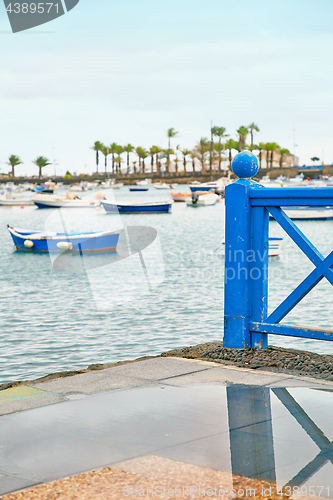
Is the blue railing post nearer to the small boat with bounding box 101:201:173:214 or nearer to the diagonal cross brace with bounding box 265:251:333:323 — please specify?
the diagonal cross brace with bounding box 265:251:333:323

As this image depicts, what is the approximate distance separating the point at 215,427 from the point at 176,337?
278 inches

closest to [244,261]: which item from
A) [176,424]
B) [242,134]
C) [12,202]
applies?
[176,424]

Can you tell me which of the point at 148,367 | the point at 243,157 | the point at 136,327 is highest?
the point at 243,157

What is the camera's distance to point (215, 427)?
3760 millimetres

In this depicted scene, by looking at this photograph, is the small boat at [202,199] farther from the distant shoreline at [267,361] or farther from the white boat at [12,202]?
the distant shoreline at [267,361]

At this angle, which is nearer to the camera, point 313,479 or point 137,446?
point 313,479

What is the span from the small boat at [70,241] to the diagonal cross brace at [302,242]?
22.8 m

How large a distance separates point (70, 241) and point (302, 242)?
2360 cm

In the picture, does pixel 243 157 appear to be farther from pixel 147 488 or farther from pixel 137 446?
pixel 147 488

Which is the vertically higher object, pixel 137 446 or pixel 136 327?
pixel 137 446

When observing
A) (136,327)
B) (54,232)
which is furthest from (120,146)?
(136,327)

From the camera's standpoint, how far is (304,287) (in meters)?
5.14

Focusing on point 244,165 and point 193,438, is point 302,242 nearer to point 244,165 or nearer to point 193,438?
point 244,165

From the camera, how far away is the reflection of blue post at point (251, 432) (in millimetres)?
3117
